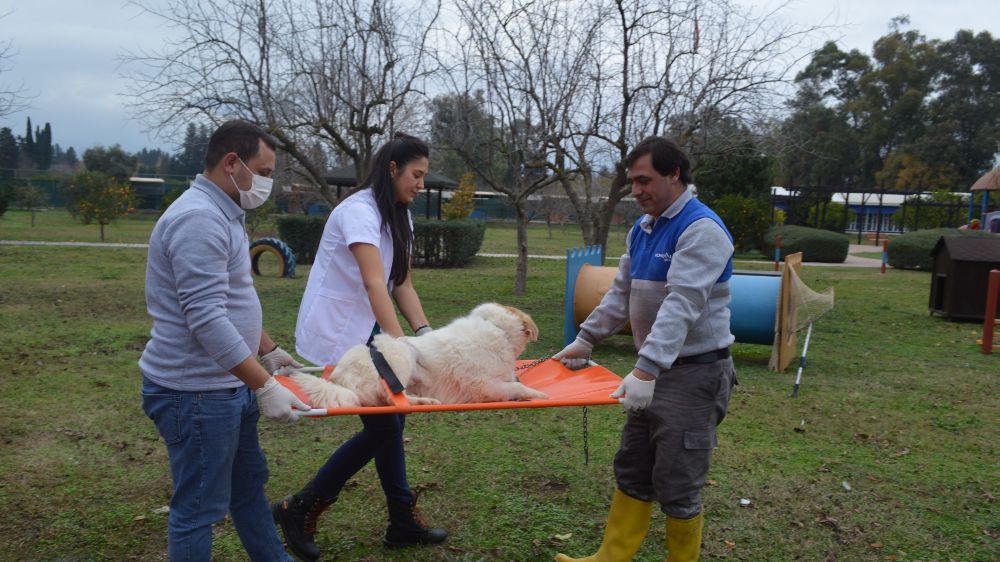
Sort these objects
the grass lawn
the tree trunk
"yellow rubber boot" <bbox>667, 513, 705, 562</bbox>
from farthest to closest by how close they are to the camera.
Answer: the tree trunk < the grass lawn < "yellow rubber boot" <bbox>667, 513, 705, 562</bbox>

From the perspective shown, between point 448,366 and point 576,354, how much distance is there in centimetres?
66

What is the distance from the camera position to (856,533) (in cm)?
394

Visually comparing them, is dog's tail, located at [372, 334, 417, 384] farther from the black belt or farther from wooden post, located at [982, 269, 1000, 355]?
wooden post, located at [982, 269, 1000, 355]

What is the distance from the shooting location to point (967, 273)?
38.2ft

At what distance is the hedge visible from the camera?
19828 millimetres

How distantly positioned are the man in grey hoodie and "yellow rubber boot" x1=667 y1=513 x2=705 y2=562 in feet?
5.27

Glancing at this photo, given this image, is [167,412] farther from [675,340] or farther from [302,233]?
[302,233]

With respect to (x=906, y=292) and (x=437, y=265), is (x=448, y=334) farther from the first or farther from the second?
(x=437, y=265)

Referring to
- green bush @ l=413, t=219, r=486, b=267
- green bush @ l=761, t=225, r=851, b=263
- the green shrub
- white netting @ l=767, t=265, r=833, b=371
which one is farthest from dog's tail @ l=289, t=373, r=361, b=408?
the green shrub

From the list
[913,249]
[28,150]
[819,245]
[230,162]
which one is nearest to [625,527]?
[230,162]

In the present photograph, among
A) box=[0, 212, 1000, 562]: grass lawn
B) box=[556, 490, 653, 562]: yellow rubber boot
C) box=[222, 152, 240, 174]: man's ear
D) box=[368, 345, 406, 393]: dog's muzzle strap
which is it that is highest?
box=[222, 152, 240, 174]: man's ear

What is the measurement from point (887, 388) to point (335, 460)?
20.1 ft

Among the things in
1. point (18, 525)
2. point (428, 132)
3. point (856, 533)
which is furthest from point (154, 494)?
point (428, 132)

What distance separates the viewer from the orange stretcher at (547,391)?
9.39ft
